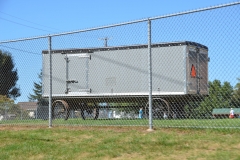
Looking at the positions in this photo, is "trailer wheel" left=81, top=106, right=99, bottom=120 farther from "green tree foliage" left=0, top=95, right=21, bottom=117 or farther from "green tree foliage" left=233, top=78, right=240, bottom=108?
"green tree foliage" left=233, top=78, right=240, bottom=108

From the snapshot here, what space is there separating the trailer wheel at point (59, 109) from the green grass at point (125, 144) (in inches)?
294

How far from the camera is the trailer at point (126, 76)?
42.7ft

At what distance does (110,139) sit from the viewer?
21.8ft

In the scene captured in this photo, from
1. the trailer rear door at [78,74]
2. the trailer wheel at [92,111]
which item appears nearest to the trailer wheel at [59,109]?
the trailer rear door at [78,74]

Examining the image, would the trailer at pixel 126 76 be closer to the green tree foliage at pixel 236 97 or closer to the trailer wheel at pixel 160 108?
the trailer wheel at pixel 160 108

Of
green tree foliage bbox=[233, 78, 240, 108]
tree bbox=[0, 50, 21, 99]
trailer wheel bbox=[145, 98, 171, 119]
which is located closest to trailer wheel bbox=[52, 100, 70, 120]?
tree bbox=[0, 50, 21, 99]

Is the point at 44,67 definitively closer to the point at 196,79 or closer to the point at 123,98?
the point at 123,98

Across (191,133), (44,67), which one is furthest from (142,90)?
(191,133)

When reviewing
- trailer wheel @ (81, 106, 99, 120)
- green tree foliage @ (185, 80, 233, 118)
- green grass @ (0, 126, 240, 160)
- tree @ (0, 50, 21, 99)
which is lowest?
green grass @ (0, 126, 240, 160)

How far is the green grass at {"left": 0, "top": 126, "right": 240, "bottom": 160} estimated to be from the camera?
5.52 m

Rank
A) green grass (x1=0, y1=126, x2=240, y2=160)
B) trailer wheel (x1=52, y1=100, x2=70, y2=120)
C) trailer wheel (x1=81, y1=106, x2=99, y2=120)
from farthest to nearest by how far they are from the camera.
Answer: trailer wheel (x1=81, y1=106, x2=99, y2=120)
trailer wheel (x1=52, y1=100, x2=70, y2=120)
green grass (x1=0, y1=126, x2=240, y2=160)

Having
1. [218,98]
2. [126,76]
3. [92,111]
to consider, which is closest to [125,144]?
[218,98]

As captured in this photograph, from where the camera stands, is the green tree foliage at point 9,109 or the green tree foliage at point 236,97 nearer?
the green tree foliage at point 236,97

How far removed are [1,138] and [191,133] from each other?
385cm
